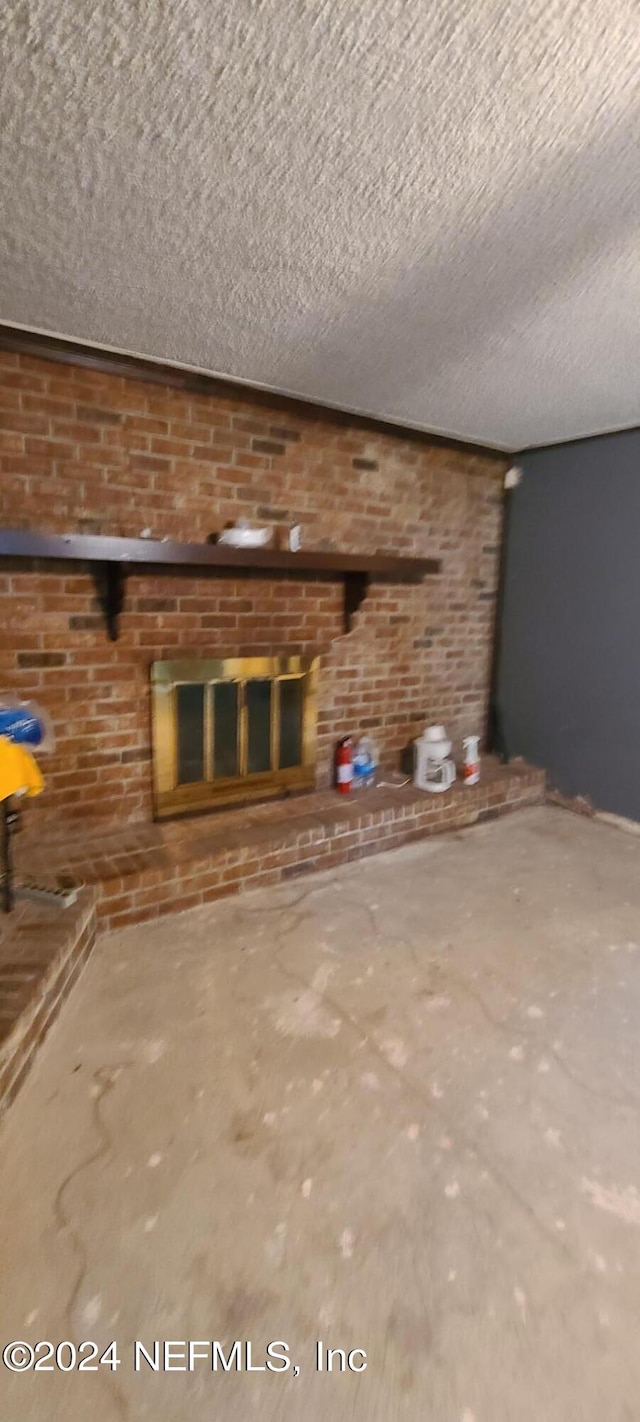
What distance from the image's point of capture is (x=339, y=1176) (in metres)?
1.29

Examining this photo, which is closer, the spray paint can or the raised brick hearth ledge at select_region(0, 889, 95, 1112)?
the raised brick hearth ledge at select_region(0, 889, 95, 1112)

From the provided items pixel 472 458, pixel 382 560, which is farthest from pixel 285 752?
pixel 472 458

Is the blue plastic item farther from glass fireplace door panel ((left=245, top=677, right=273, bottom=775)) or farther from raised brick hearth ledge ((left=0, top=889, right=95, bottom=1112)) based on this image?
glass fireplace door panel ((left=245, top=677, right=273, bottom=775))

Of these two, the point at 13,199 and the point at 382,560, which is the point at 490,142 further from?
the point at 382,560

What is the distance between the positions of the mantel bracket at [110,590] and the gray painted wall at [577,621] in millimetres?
2260

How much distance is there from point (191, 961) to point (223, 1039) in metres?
0.37

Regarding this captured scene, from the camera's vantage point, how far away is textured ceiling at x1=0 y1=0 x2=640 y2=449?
94 centimetres

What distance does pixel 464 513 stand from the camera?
3.42 metres

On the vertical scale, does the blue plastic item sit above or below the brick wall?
below

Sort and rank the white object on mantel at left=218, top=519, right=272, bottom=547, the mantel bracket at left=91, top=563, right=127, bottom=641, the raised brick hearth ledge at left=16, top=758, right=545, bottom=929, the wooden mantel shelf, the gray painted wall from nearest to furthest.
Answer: the wooden mantel shelf, the raised brick hearth ledge at left=16, top=758, right=545, bottom=929, the mantel bracket at left=91, top=563, right=127, bottom=641, the white object on mantel at left=218, top=519, right=272, bottom=547, the gray painted wall

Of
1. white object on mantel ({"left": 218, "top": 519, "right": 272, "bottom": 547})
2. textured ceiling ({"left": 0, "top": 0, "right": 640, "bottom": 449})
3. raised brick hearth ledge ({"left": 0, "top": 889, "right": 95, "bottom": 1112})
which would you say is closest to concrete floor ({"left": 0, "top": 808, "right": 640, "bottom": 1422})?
raised brick hearth ledge ({"left": 0, "top": 889, "right": 95, "bottom": 1112})

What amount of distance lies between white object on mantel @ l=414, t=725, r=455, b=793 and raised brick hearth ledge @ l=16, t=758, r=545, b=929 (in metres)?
0.08

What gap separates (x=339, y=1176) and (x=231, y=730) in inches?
68.2

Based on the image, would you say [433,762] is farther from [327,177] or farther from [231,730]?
Result: [327,177]
